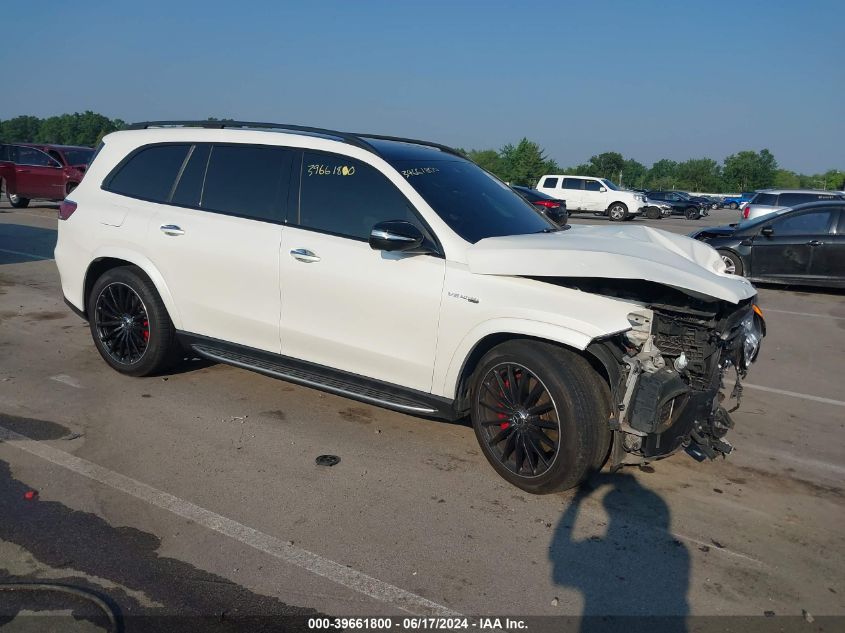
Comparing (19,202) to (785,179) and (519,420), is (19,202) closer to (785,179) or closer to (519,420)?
(519,420)

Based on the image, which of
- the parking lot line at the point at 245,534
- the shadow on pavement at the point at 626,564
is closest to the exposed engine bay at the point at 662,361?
the shadow on pavement at the point at 626,564

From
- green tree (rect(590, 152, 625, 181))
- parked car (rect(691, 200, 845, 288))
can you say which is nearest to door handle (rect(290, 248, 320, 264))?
parked car (rect(691, 200, 845, 288))

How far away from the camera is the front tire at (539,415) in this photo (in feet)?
13.3

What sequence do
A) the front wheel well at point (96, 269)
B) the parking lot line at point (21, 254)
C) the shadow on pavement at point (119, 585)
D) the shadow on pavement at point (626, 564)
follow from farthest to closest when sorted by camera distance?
the parking lot line at point (21, 254)
the front wheel well at point (96, 269)
the shadow on pavement at point (626, 564)
the shadow on pavement at point (119, 585)

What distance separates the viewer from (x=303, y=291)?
4.98 metres

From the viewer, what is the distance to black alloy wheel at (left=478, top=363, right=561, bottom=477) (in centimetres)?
422

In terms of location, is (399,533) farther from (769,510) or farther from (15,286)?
(15,286)

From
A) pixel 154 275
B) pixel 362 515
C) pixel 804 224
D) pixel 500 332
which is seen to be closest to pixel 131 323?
pixel 154 275

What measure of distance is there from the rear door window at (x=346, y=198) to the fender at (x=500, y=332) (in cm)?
79

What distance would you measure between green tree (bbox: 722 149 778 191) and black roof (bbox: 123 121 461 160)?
115m

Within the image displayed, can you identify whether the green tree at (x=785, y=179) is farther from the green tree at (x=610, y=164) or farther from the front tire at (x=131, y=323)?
the front tire at (x=131, y=323)

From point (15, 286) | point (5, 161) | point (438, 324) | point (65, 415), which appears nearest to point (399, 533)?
point (438, 324)

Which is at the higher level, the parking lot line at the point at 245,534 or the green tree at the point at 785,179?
the green tree at the point at 785,179

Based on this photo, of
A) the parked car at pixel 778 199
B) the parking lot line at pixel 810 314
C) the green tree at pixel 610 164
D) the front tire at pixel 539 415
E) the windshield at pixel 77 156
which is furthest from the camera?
the green tree at pixel 610 164
